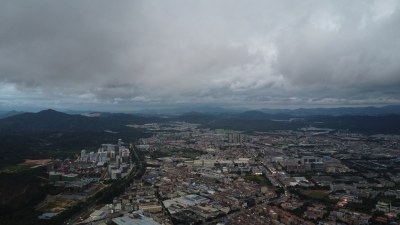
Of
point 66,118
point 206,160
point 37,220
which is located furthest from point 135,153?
point 66,118

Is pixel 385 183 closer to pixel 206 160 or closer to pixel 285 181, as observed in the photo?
pixel 285 181

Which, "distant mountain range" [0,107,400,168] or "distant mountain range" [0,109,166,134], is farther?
"distant mountain range" [0,109,166,134]

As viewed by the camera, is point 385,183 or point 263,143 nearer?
point 385,183

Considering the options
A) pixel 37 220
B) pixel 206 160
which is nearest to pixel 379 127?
pixel 206 160

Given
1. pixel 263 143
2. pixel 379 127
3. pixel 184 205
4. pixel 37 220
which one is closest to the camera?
pixel 37 220

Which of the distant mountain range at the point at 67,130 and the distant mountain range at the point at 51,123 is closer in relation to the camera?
the distant mountain range at the point at 67,130

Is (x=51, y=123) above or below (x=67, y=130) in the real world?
above

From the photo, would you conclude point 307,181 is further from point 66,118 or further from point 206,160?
point 66,118

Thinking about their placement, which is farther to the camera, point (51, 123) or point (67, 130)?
point (51, 123)

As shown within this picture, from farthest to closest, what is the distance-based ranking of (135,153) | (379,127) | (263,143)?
(379,127) < (263,143) < (135,153)
